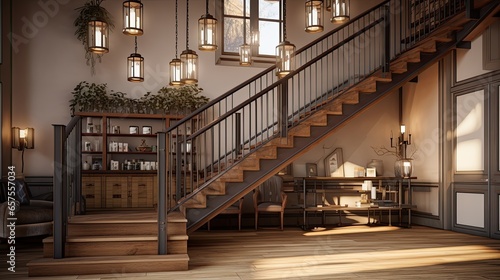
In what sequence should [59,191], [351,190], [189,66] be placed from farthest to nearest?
[351,190] → [189,66] → [59,191]

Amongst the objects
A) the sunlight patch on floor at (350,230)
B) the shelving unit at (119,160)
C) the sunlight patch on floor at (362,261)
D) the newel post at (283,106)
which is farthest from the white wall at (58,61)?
the sunlight patch on floor at (362,261)

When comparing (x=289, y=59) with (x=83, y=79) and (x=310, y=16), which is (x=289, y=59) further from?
(x=83, y=79)

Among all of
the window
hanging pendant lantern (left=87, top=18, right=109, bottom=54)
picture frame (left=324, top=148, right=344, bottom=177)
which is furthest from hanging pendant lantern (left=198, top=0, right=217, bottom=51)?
picture frame (left=324, top=148, right=344, bottom=177)

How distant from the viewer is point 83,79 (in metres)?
8.49

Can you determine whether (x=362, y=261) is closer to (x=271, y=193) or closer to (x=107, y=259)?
(x=107, y=259)

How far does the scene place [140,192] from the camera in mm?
8211

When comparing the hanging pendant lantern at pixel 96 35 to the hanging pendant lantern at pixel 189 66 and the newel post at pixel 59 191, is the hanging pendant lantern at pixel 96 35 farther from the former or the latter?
the hanging pendant lantern at pixel 189 66

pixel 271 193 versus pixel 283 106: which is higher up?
pixel 283 106

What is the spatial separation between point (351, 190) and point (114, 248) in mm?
5679

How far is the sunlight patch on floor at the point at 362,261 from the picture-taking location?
16.4ft

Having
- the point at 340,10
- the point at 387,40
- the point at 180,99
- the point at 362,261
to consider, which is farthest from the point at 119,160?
the point at 340,10

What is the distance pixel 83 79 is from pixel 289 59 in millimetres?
4373

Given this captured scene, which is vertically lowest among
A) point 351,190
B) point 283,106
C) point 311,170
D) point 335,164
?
point 351,190

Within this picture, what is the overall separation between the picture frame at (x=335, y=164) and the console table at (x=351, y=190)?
0.49 ft
